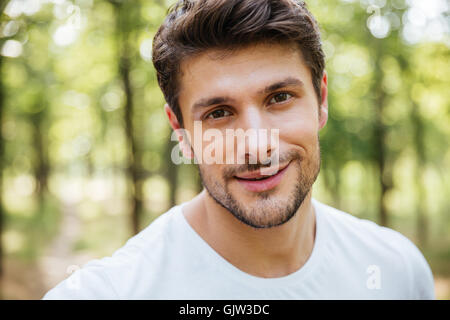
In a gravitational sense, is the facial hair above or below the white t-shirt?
above

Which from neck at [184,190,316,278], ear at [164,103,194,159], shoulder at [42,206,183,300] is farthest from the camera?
ear at [164,103,194,159]

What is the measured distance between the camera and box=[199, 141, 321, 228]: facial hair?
212cm

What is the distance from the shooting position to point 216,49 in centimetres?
218

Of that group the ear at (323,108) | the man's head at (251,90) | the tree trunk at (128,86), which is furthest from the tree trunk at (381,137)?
the man's head at (251,90)

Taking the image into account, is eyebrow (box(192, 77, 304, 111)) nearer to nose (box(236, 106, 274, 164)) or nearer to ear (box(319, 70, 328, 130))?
nose (box(236, 106, 274, 164))

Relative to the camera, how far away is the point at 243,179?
214cm

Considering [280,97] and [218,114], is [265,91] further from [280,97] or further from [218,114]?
[218,114]

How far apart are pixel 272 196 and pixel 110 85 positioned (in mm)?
12187

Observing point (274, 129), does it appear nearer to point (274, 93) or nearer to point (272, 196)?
point (274, 93)

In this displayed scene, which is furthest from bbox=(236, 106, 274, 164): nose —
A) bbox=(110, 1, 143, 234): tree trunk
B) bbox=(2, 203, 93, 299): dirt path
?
bbox=(2, 203, 93, 299): dirt path

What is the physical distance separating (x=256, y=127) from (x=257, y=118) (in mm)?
57

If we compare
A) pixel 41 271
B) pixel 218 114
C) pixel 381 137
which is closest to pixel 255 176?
pixel 218 114
